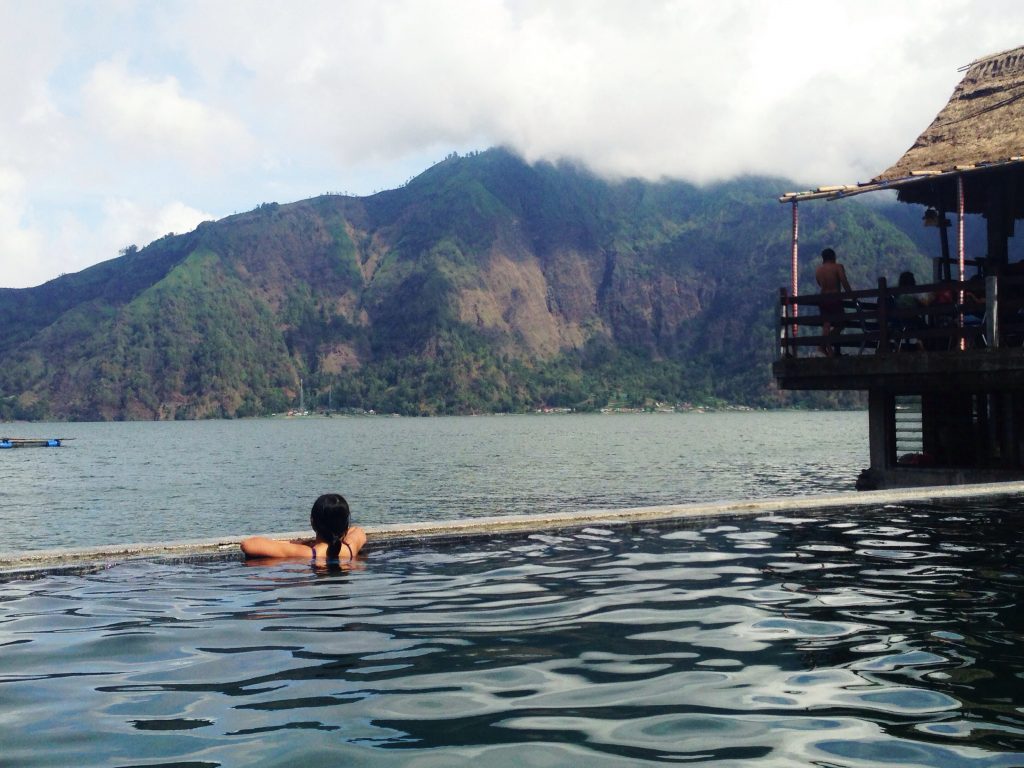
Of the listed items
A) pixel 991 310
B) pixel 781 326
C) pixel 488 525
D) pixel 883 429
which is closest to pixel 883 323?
pixel 991 310

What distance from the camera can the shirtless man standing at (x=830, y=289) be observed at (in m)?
19.7

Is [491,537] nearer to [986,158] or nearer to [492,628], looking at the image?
[492,628]

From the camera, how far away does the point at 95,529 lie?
103 feet

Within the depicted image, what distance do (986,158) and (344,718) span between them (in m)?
20.3

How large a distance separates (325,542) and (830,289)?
42.9 feet

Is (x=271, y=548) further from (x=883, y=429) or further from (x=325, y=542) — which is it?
(x=883, y=429)

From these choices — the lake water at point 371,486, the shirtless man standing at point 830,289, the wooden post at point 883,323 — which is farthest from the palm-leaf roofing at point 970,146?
the lake water at point 371,486

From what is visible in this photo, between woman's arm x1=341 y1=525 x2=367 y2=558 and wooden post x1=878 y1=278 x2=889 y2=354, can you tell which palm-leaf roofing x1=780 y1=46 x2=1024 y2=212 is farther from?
woman's arm x1=341 y1=525 x2=367 y2=558

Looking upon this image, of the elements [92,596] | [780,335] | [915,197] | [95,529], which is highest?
[915,197]

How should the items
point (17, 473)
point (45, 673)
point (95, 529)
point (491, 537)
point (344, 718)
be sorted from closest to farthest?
1. point (344, 718)
2. point (45, 673)
3. point (491, 537)
4. point (95, 529)
5. point (17, 473)

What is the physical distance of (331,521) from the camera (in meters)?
10.5

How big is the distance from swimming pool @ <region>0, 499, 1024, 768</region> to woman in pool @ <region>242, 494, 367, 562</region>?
234 mm

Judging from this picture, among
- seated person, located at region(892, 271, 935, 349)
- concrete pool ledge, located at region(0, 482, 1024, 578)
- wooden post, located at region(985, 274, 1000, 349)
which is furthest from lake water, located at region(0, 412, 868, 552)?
concrete pool ledge, located at region(0, 482, 1024, 578)

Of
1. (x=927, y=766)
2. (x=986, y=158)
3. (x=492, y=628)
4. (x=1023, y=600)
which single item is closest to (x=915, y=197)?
(x=986, y=158)
